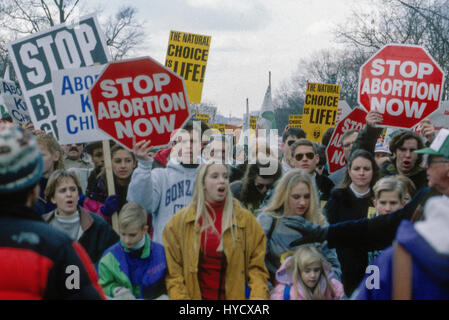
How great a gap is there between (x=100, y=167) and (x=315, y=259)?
2999 millimetres

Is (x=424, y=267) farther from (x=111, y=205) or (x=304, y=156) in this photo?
(x=304, y=156)

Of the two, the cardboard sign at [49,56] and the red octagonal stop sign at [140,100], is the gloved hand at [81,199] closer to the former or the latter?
the red octagonal stop sign at [140,100]

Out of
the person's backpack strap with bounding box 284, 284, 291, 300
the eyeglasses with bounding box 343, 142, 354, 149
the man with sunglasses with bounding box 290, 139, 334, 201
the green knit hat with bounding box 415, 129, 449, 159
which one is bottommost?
the person's backpack strap with bounding box 284, 284, 291, 300

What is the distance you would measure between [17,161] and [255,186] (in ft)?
10.5

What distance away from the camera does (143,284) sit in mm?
3803

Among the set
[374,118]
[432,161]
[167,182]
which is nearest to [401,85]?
[374,118]

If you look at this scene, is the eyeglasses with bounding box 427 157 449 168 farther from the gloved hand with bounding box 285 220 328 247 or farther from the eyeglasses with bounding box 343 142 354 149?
the eyeglasses with bounding box 343 142 354 149

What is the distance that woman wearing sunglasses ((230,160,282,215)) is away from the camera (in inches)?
196

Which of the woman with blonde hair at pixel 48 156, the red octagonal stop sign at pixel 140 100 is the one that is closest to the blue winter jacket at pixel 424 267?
the red octagonal stop sign at pixel 140 100

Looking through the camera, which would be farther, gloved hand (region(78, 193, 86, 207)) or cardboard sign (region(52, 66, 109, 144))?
cardboard sign (region(52, 66, 109, 144))

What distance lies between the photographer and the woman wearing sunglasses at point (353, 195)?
4.56 m

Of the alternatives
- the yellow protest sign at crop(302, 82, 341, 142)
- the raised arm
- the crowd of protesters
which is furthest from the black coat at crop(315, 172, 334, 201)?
the yellow protest sign at crop(302, 82, 341, 142)

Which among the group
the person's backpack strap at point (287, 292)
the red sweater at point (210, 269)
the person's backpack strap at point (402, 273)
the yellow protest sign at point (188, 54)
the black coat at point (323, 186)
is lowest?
the person's backpack strap at point (287, 292)
